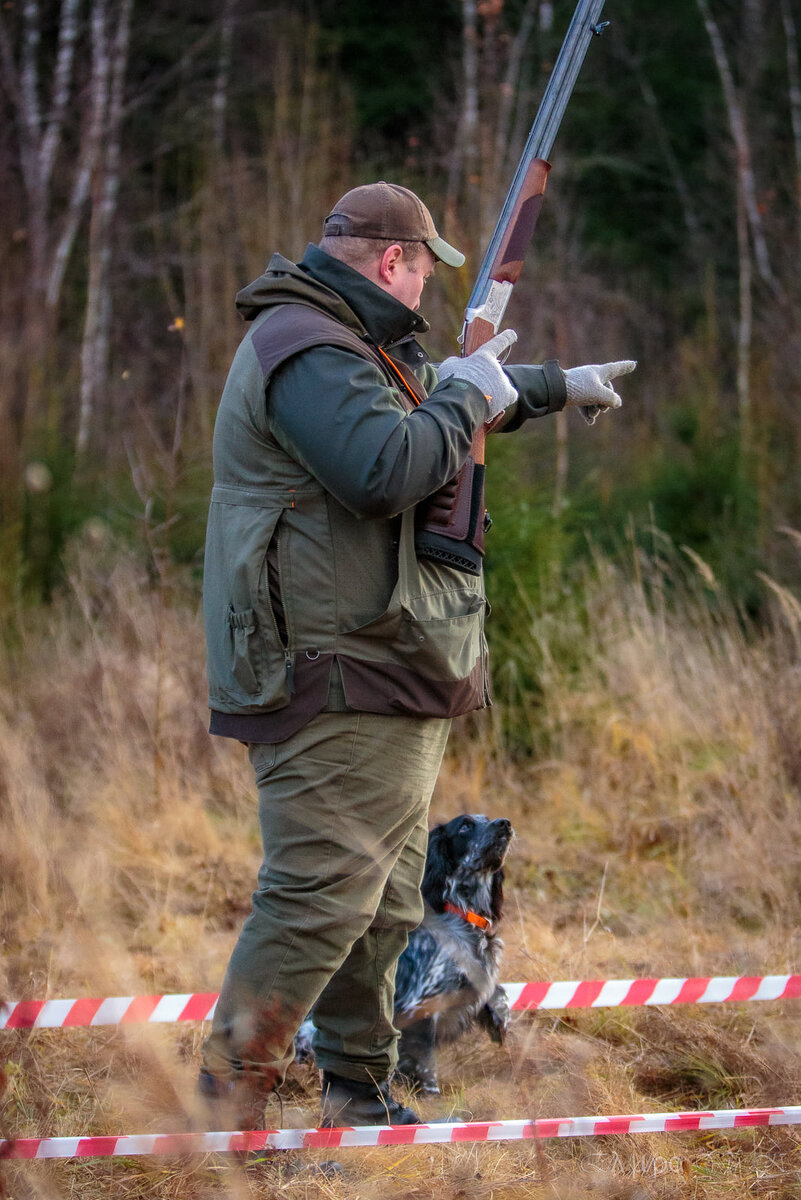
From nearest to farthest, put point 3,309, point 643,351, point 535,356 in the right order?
1. point 535,356
2. point 3,309
3. point 643,351

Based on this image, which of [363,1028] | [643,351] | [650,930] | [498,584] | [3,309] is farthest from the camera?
[643,351]

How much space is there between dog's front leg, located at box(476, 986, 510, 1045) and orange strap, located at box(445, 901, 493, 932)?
172mm

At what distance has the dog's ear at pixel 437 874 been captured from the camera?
346 cm

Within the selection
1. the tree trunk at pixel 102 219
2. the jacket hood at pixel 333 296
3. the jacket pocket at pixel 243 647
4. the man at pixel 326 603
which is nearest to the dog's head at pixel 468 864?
the man at pixel 326 603

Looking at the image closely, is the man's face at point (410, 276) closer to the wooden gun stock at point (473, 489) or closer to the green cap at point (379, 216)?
the green cap at point (379, 216)

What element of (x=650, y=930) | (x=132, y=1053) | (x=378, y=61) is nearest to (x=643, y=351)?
(x=378, y=61)

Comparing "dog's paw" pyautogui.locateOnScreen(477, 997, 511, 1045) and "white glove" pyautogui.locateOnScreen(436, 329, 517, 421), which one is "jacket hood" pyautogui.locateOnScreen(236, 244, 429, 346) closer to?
"white glove" pyautogui.locateOnScreen(436, 329, 517, 421)

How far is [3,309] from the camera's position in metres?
9.66

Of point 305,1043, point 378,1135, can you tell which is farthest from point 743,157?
point 378,1135

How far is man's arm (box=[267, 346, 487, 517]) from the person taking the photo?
7.88 ft

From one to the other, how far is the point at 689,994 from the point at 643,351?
633 inches

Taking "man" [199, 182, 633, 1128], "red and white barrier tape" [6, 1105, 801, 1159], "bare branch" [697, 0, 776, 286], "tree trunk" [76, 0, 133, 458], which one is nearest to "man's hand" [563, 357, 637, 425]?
"man" [199, 182, 633, 1128]

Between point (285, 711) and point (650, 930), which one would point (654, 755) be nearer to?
point (650, 930)

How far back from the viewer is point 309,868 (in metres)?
2.57
